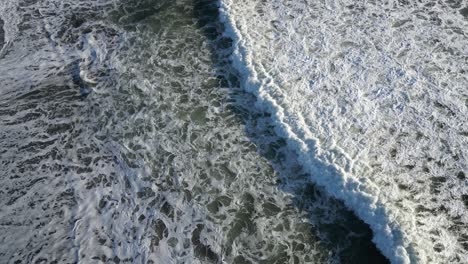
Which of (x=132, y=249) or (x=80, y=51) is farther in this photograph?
(x=80, y=51)

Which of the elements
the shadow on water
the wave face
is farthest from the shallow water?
the wave face

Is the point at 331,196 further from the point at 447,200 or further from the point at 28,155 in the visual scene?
the point at 28,155

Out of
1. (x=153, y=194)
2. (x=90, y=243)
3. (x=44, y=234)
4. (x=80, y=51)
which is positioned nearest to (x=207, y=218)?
(x=153, y=194)

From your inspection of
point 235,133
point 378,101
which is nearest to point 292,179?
point 235,133

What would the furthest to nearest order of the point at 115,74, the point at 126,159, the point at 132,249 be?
1. the point at 115,74
2. the point at 126,159
3. the point at 132,249

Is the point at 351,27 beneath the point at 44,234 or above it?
above

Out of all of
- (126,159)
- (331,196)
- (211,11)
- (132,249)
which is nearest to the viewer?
(132,249)

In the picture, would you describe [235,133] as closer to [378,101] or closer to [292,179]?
[292,179]
